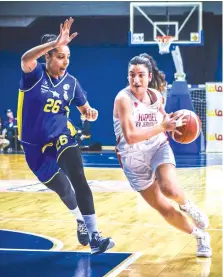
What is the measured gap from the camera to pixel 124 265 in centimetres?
509

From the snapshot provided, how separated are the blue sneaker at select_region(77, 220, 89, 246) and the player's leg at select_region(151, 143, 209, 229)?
3.15 feet

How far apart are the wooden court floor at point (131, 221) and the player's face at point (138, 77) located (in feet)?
4.38

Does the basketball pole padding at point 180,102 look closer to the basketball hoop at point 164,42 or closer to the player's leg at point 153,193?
the basketball hoop at point 164,42

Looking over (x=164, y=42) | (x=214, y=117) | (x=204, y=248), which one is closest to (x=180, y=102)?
(x=214, y=117)

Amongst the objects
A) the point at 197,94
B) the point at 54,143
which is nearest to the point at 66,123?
the point at 54,143

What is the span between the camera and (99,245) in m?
5.28

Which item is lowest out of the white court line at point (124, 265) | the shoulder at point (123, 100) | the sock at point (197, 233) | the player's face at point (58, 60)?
the white court line at point (124, 265)

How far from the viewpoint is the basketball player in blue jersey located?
5.41m

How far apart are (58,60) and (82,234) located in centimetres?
151

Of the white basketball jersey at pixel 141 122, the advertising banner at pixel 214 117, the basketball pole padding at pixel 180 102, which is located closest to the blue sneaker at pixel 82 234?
the white basketball jersey at pixel 141 122

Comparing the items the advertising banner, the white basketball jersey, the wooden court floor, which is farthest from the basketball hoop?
the white basketball jersey

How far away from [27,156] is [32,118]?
0.37m

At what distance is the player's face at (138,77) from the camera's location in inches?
210

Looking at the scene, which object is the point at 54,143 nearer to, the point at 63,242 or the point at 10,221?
the point at 63,242
